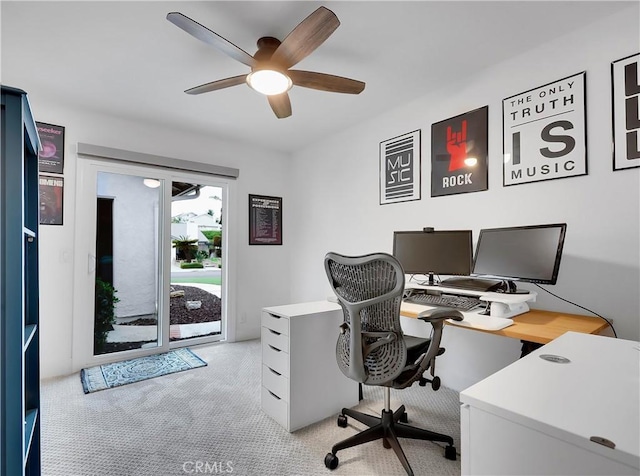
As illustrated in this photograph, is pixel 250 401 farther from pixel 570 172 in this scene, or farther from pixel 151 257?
pixel 570 172

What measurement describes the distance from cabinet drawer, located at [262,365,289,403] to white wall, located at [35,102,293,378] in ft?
5.99

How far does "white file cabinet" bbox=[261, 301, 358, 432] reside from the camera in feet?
6.59

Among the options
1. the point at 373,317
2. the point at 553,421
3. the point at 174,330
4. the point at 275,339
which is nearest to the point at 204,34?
the point at 373,317

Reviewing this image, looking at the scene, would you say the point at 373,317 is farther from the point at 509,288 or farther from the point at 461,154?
the point at 461,154

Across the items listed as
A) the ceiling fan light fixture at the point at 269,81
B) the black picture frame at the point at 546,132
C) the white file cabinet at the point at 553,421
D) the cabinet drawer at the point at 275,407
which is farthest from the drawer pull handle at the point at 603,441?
the ceiling fan light fixture at the point at 269,81

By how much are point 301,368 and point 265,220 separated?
2.50m

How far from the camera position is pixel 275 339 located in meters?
2.12

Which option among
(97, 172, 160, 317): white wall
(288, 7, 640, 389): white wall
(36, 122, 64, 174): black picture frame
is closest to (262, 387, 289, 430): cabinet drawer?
(288, 7, 640, 389): white wall

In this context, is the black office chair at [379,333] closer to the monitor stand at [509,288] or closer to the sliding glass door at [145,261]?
the monitor stand at [509,288]

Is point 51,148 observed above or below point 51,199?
above

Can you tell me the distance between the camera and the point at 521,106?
2.19 m

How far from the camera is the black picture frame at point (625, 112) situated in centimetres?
173

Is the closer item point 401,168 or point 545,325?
point 545,325

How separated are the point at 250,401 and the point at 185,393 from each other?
1.85 feet
